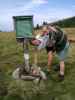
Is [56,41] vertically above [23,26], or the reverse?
[23,26]

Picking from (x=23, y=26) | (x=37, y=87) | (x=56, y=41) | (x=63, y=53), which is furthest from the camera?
(x=63, y=53)

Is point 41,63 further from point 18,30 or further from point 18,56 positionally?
point 18,30

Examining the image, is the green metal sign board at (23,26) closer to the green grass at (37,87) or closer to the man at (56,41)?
the man at (56,41)

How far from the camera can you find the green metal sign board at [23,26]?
34.8 ft

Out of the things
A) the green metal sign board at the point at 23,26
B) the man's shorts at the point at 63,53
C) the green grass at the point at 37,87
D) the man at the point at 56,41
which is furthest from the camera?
the man's shorts at the point at 63,53

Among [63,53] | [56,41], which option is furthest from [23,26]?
[63,53]

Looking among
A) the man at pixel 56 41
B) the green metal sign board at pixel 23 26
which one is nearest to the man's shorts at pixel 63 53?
the man at pixel 56 41

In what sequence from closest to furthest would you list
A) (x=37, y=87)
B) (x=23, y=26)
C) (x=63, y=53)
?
(x=37, y=87)
(x=23, y=26)
(x=63, y=53)

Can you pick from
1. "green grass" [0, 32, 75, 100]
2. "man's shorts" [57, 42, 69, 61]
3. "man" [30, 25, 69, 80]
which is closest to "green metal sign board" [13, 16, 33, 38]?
"man" [30, 25, 69, 80]

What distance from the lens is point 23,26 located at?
10664 mm

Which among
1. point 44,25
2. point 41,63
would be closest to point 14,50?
point 41,63

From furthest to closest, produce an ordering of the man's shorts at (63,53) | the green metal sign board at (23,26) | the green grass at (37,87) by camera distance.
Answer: the man's shorts at (63,53) < the green metal sign board at (23,26) < the green grass at (37,87)

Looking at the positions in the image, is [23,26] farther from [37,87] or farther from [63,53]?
[37,87]

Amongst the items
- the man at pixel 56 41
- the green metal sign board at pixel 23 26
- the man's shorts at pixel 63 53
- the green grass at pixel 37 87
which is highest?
the green metal sign board at pixel 23 26
